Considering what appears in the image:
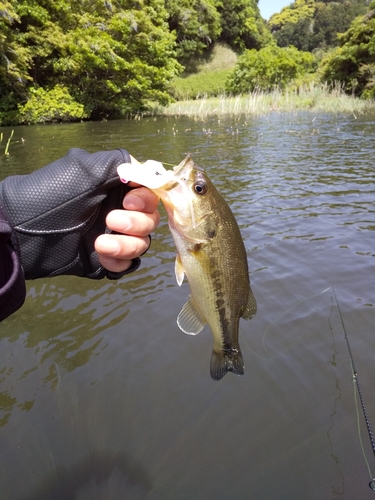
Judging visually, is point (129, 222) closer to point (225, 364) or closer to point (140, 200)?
point (140, 200)

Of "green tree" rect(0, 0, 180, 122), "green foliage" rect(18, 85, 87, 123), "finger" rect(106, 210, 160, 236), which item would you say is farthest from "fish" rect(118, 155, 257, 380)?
"green foliage" rect(18, 85, 87, 123)

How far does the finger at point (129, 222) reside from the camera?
1949mm

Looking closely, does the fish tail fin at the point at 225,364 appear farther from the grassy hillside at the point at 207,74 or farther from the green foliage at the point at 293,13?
the green foliage at the point at 293,13

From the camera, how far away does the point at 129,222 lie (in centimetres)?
196

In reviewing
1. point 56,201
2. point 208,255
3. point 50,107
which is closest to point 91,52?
point 50,107

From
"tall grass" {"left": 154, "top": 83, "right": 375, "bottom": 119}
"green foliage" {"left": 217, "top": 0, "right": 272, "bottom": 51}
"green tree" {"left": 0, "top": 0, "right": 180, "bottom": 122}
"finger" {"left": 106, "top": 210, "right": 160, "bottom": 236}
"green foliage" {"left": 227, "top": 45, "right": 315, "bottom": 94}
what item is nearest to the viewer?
"finger" {"left": 106, "top": 210, "right": 160, "bottom": 236}

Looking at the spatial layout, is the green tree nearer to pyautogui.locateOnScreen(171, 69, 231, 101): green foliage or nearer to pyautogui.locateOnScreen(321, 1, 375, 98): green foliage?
pyautogui.locateOnScreen(171, 69, 231, 101): green foliage

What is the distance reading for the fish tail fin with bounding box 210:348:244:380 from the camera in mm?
2275

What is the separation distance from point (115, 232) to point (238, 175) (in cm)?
927

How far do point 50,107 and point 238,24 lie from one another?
147 feet

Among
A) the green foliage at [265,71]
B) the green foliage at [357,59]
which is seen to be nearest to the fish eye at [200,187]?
the green foliage at [357,59]

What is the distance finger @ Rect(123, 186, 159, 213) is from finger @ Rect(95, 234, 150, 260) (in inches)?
6.6

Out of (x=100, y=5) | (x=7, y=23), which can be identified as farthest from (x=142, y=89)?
(x=7, y=23)

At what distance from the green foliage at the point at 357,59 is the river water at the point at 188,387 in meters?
28.6
